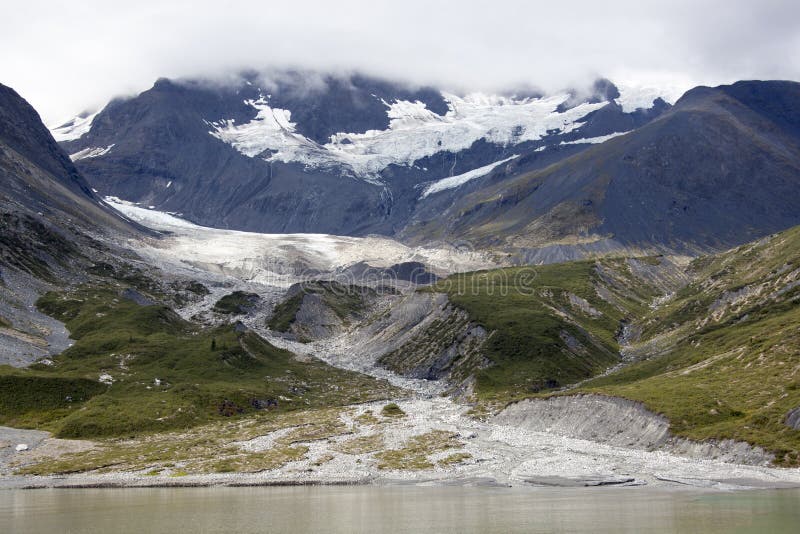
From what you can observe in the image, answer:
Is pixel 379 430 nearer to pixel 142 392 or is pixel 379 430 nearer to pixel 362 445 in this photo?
pixel 362 445

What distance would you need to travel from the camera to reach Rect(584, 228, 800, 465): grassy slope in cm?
10306

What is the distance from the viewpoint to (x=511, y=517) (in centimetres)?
7000

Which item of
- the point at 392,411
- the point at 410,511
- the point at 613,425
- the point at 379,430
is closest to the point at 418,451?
the point at 379,430

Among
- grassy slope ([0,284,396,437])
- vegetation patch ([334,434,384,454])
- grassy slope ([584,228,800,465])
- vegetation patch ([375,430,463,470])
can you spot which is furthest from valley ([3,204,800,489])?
grassy slope ([584,228,800,465])

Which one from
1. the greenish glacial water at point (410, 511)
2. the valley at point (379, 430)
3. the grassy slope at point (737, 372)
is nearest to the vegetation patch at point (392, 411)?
the valley at point (379, 430)

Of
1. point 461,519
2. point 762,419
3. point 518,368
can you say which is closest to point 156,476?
point 461,519

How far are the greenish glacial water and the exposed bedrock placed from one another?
63.7 feet

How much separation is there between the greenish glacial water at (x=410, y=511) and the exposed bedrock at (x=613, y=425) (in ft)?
63.7

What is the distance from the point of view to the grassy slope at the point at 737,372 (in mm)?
103062

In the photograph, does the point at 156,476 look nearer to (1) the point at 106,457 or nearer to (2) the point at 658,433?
(1) the point at 106,457

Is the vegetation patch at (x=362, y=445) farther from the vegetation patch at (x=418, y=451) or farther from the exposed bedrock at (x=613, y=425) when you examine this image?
the exposed bedrock at (x=613, y=425)

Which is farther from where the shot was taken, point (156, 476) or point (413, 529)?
point (156, 476)

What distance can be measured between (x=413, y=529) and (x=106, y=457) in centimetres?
7094

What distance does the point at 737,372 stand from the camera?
13125cm
